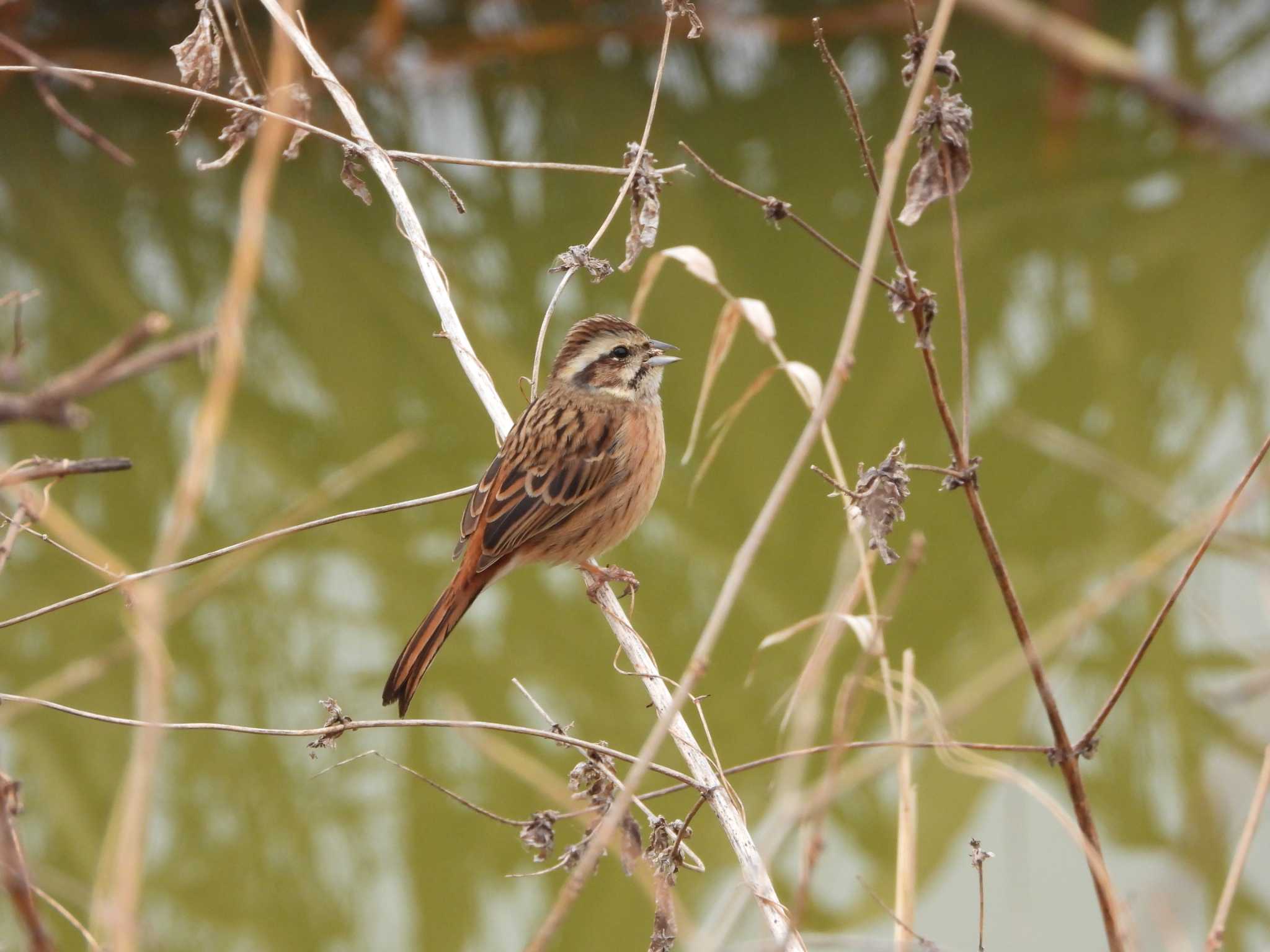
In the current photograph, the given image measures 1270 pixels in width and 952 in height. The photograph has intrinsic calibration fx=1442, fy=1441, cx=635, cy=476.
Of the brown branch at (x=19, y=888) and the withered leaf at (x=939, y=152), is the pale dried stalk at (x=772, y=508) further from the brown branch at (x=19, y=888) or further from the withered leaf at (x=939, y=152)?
the brown branch at (x=19, y=888)

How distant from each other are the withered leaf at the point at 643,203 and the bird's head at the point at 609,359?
114cm

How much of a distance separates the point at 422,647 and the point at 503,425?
563 millimetres

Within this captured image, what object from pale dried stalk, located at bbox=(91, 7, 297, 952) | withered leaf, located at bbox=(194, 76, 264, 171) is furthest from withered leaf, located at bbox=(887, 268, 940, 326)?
withered leaf, located at bbox=(194, 76, 264, 171)

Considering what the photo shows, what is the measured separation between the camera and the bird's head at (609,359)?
13.3ft

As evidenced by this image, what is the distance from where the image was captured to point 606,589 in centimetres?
340

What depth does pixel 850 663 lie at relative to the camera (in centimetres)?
596

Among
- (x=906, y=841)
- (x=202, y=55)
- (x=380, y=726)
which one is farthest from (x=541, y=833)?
(x=202, y=55)

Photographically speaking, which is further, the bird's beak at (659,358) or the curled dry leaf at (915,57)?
Answer: the bird's beak at (659,358)

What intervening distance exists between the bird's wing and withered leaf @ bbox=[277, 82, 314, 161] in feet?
3.28

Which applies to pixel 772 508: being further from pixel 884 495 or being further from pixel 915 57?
pixel 915 57

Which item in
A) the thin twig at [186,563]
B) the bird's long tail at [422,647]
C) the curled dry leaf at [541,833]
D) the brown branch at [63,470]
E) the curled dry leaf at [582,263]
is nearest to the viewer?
the brown branch at [63,470]

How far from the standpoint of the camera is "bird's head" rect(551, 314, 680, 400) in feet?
13.3

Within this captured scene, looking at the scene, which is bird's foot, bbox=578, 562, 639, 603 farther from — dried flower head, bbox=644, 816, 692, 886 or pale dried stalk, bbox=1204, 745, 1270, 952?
pale dried stalk, bbox=1204, 745, 1270, 952

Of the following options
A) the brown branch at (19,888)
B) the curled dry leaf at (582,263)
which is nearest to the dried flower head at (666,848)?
the brown branch at (19,888)
